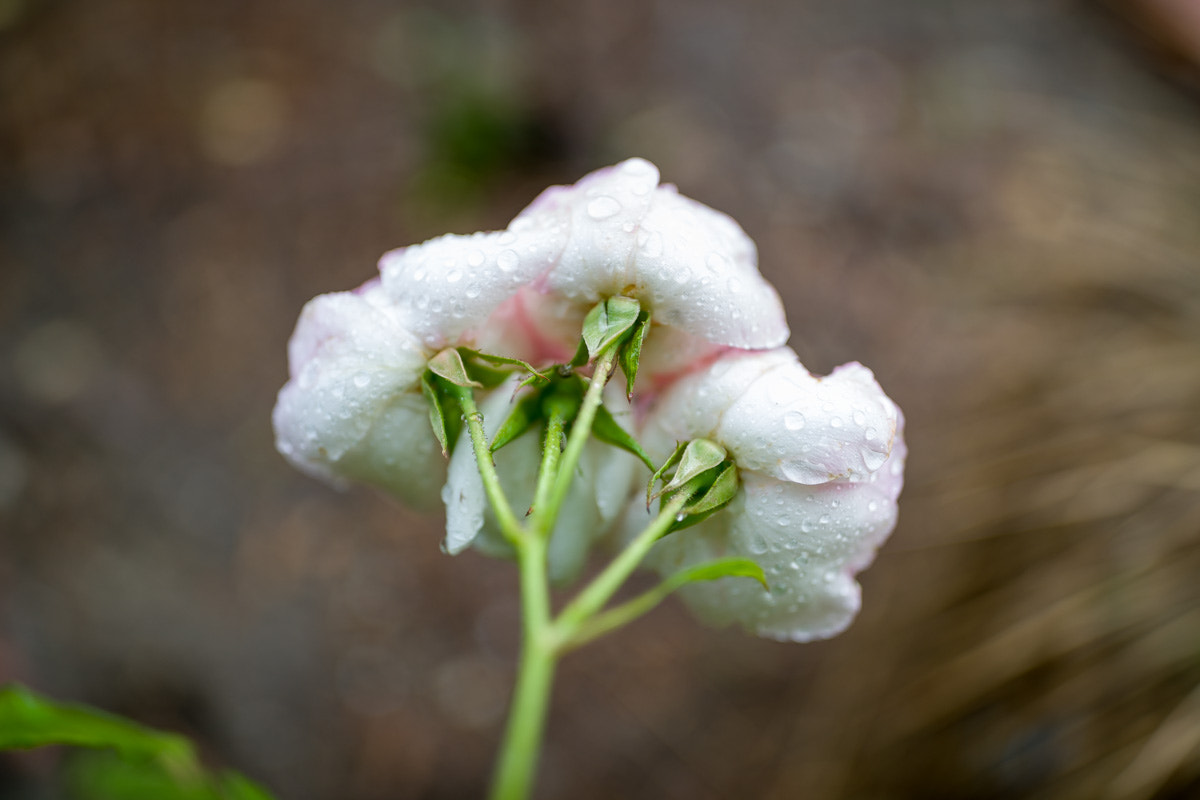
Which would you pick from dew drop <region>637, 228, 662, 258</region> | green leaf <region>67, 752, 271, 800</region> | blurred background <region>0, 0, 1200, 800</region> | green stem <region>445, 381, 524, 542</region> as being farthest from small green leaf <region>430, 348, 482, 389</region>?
blurred background <region>0, 0, 1200, 800</region>

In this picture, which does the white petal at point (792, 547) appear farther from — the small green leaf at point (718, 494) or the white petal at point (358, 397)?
the white petal at point (358, 397)

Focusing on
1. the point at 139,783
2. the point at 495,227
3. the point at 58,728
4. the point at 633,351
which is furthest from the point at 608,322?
the point at 495,227

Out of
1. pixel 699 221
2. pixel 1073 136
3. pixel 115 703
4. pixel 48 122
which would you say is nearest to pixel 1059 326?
pixel 1073 136

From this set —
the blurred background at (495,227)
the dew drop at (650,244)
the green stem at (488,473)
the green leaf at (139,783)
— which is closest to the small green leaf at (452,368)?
the green stem at (488,473)

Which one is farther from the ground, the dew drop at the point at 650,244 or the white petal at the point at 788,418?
the dew drop at the point at 650,244

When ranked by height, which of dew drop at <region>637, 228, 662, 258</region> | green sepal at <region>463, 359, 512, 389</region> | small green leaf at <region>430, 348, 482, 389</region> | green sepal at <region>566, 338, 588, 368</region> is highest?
dew drop at <region>637, 228, 662, 258</region>

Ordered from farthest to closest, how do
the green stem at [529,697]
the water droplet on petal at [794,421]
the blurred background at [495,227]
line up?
the blurred background at [495,227] < the water droplet on petal at [794,421] < the green stem at [529,697]

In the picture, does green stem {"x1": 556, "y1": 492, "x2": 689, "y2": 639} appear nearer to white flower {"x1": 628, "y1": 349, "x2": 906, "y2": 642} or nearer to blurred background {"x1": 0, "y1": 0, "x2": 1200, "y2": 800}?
white flower {"x1": 628, "y1": 349, "x2": 906, "y2": 642}
